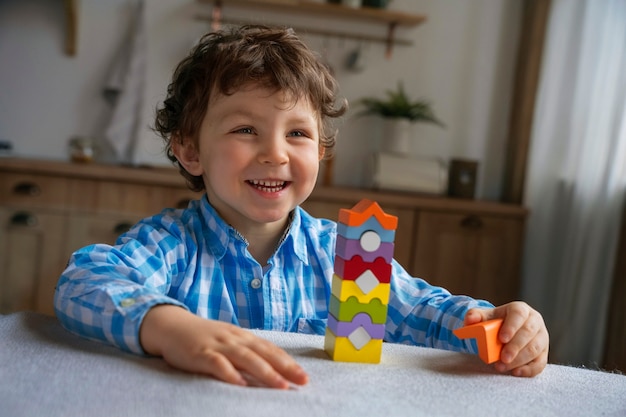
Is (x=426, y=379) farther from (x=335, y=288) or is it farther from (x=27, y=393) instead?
(x=27, y=393)

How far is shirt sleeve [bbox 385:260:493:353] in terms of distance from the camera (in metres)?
0.98

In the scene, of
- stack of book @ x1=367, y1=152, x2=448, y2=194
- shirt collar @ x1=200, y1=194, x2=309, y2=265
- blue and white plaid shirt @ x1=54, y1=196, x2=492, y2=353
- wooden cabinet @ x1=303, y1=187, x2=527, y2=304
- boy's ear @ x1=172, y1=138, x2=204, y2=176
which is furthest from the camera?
stack of book @ x1=367, y1=152, x2=448, y2=194

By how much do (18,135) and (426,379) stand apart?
120 inches

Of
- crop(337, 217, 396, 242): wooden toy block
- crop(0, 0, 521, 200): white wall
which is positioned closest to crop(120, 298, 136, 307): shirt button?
crop(337, 217, 396, 242): wooden toy block

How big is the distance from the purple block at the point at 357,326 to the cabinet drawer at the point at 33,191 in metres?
2.29

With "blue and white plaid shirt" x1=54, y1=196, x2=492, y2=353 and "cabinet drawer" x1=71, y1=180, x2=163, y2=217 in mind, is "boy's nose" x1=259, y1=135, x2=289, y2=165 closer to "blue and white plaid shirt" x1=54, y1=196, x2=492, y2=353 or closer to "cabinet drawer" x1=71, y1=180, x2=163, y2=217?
"blue and white plaid shirt" x1=54, y1=196, x2=492, y2=353

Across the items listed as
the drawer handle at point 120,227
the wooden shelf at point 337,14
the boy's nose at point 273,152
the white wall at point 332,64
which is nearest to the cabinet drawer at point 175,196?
the drawer handle at point 120,227

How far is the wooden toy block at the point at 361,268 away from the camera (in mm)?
696

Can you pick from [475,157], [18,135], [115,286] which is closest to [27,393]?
[115,286]

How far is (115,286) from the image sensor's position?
728 millimetres

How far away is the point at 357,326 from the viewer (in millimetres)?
696

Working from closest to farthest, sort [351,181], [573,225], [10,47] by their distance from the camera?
1. [573,225]
2. [10,47]
3. [351,181]

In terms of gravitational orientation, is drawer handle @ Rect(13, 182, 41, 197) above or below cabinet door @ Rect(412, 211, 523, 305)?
above

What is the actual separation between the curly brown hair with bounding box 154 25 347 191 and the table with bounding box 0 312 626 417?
482 mm
